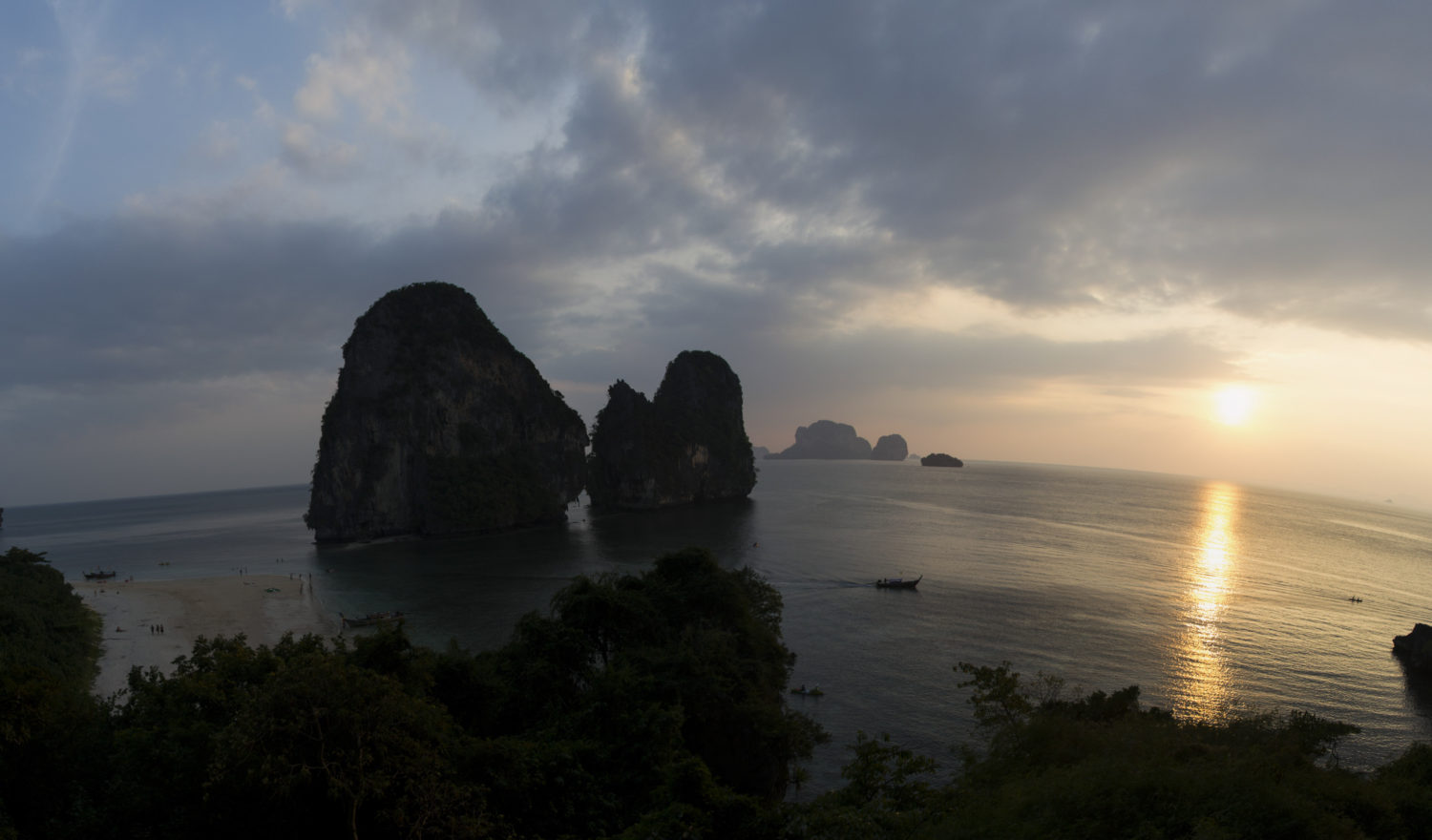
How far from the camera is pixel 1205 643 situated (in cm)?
3722

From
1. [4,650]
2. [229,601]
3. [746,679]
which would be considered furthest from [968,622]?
[229,601]

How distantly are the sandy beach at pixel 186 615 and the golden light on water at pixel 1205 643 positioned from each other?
4843 cm

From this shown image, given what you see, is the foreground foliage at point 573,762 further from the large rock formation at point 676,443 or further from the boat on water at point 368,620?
the large rock formation at point 676,443

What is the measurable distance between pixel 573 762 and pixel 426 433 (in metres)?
75.8

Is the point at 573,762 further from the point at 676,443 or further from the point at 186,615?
the point at 676,443

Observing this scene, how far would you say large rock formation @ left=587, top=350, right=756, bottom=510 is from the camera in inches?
4141

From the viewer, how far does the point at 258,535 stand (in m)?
92.8

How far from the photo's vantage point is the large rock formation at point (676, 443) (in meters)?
105

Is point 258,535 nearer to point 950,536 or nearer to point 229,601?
point 229,601

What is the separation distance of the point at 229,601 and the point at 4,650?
28813 mm

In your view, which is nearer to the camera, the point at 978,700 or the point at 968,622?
the point at 978,700

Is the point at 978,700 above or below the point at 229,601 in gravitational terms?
above

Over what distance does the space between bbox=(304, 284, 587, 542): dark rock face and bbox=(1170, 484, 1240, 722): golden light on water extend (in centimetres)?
7242

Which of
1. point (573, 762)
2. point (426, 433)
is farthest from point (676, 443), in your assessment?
point (573, 762)
